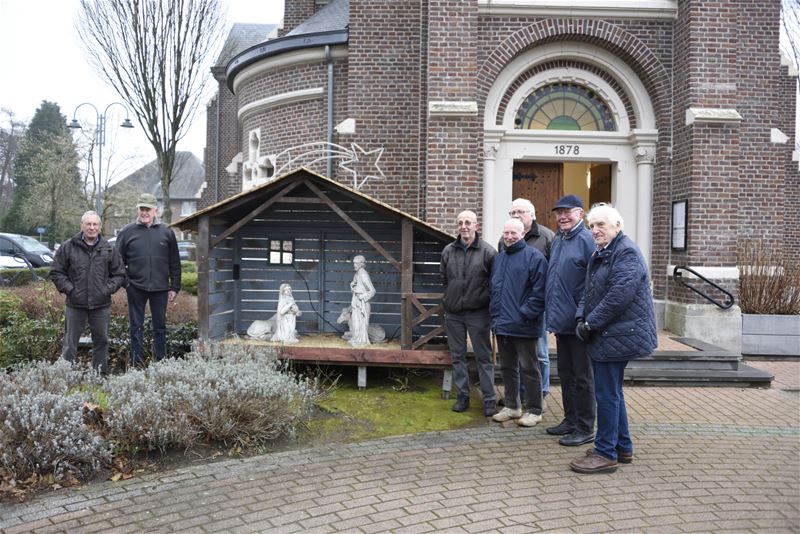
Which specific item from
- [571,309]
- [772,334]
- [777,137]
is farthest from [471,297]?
[777,137]

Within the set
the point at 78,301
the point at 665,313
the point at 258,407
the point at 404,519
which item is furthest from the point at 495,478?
the point at 665,313

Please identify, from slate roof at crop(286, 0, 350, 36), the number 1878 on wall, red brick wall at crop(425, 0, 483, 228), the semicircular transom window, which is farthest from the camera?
slate roof at crop(286, 0, 350, 36)

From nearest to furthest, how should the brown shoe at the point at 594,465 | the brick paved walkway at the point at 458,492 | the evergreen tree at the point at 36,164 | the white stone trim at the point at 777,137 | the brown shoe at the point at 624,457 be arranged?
1. the brick paved walkway at the point at 458,492
2. the brown shoe at the point at 594,465
3. the brown shoe at the point at 624,457
4. the white stone trim at the point at 777,137
5. the evergreen tree at the point at 36,164

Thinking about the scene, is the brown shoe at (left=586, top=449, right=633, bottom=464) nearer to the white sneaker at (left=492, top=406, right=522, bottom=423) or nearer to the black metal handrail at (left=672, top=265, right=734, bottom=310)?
the white sneaker at (left=492, top=406, right=522, bottom=423)

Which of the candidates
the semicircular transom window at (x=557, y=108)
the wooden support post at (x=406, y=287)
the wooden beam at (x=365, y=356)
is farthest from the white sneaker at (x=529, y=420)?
the semicircular transom window at (x=557, y=108)

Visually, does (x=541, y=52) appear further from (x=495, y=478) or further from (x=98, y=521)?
(x=98, y=521)

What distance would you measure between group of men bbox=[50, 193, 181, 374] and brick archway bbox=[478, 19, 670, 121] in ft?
19.5

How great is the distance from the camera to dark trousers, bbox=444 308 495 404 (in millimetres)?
6008

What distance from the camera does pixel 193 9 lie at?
15.4m

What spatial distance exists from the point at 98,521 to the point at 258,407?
1.56m

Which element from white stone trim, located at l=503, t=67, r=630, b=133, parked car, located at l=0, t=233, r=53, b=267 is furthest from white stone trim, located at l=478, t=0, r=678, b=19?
parked car, located at l=0, t=233, r=53, b=267

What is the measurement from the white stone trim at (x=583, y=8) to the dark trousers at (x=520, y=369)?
672 cm

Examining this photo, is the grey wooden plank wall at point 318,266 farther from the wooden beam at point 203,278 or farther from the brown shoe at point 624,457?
the brown shoe at point 624,457

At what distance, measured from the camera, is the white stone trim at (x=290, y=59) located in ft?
38.6
